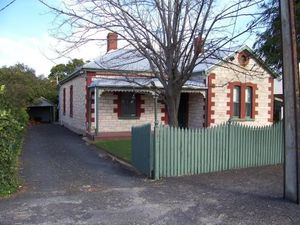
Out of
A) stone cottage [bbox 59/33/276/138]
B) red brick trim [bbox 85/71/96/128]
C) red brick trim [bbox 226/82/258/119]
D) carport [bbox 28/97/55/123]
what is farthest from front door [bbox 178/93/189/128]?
carport [bbox 28/97/55/123]

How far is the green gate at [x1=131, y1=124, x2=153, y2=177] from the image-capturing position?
11391 millimetres

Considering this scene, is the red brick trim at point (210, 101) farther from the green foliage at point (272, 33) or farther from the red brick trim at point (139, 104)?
the green foliage at point (272, 33)

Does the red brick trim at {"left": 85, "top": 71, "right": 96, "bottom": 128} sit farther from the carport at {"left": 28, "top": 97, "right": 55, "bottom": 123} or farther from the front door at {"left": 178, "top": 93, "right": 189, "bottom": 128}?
the carport at {"left": 28, "top": 97, "right": 55, "bottom": 123}

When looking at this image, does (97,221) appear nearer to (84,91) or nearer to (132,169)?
(132,169)

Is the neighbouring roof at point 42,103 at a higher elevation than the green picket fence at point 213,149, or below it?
higher

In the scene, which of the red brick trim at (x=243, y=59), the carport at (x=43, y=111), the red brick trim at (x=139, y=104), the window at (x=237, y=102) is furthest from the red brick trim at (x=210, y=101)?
the carport at (x=43, y=111)

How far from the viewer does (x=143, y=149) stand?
A: 1202cm

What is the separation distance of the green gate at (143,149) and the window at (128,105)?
10259 millimetres

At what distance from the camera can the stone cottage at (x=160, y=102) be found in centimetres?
2208

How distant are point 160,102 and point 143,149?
41.0 feet

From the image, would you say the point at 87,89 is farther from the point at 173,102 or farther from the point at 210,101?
the point at 173,102

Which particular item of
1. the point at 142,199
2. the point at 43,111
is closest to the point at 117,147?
the point at 142,199

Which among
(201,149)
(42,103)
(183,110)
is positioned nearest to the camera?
(201,149)

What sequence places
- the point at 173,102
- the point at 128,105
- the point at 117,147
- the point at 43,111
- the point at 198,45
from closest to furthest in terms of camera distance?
the point at 198,45
the point at 173,102
the point at 117,147
the point at 128,105
the point at 43,111
